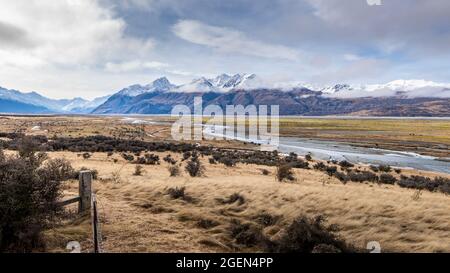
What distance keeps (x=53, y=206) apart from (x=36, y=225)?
792 millimetres

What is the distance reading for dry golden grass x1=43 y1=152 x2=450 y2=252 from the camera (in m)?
9.87

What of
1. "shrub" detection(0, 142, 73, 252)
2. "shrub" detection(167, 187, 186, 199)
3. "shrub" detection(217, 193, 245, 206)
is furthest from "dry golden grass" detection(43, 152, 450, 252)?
"shrub" detection(0, 142, 73, 252)

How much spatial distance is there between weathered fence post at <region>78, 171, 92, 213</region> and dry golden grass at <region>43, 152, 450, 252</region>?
0.75 metres

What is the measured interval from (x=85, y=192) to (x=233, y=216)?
15.9 feet

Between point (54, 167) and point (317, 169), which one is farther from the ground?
point (54, 167)

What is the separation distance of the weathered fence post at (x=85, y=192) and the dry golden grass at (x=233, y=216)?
75 centimetres

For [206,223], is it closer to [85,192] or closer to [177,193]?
[177,193]

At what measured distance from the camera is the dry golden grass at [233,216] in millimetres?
9867

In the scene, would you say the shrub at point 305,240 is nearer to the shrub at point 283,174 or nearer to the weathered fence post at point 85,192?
the weathered fence post at point 85,192

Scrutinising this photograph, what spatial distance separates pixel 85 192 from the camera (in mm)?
11445

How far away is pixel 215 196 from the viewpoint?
48.7ft

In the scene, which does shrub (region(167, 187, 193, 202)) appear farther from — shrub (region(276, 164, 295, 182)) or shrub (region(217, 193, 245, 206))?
shrub (region(276, 164, 295, 182))

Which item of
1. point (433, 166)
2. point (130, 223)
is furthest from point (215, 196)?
point (433, 166)
